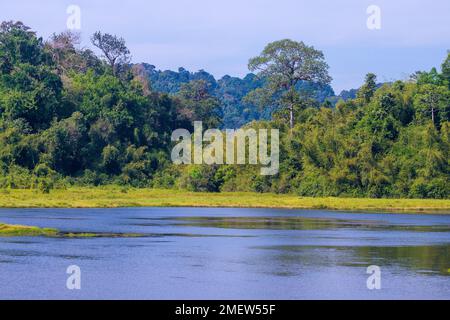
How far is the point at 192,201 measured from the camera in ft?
219

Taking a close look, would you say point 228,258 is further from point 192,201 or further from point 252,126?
point 252,126

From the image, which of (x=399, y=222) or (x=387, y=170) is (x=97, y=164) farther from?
(x=399, y=222)

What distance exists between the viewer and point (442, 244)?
4022cm

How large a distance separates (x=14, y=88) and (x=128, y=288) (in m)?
51.8

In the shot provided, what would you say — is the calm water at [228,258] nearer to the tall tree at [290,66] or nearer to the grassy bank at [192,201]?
the grassy bank at [192,201]

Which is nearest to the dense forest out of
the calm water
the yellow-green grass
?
the calm water

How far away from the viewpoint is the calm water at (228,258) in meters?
27.6

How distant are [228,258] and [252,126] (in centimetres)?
4174

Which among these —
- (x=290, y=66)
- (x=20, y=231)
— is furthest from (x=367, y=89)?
(x=20, y=231)

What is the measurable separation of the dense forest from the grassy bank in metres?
2.03

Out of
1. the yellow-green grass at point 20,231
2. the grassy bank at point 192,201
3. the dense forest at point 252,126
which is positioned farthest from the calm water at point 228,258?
the dense forest at point 252,126

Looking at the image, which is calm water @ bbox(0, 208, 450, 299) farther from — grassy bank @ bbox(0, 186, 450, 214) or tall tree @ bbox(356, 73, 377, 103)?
tall tree @ bbox(356, 73, 377, 103)
